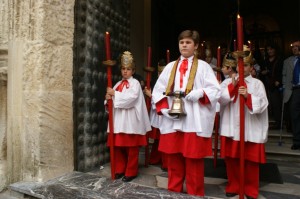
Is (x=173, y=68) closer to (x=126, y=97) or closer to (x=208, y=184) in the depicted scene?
(x=126, y=97)

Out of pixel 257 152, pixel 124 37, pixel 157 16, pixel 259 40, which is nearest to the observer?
pixel 257 152

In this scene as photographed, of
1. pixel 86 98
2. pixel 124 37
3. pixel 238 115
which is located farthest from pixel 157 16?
pixel 238 115

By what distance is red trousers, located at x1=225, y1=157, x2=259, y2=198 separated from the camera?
3192mm

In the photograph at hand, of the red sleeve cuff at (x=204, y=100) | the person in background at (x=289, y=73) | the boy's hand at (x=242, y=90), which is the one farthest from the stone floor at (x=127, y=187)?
the person in background at (x=289, y=73)

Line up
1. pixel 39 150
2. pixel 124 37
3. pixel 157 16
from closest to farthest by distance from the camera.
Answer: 1. pixel 39 150
2. pixel 124 37
3. pixel 157 16

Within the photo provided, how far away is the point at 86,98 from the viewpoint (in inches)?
159

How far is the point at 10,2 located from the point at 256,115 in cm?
299

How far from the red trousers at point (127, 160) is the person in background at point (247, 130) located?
1085 mm

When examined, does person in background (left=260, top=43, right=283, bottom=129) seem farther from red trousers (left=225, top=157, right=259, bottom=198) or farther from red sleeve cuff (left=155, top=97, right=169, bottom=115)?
red sleeve cuff (left=155, top=97, right=169, bottom=115)

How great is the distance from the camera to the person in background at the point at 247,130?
10.4 ft

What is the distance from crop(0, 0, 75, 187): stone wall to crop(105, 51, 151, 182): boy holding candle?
558 mm

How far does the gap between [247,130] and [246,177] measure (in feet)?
1.57

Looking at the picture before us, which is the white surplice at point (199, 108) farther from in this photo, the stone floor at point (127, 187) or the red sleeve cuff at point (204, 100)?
the stone floor at point (127, 187)

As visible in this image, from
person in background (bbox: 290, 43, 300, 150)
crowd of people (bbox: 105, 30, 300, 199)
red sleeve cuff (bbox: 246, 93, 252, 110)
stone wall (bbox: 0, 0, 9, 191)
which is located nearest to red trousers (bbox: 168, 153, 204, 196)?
crowd of people (bbox: 105, 30, 300, 199)
